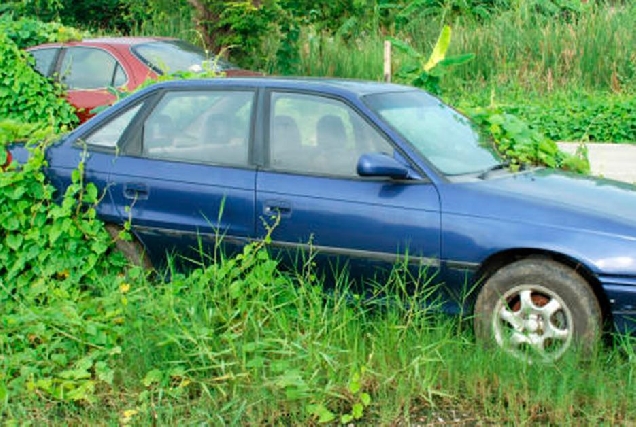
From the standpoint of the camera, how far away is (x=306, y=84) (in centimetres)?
596

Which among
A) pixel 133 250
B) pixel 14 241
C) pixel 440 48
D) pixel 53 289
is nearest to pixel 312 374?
pixel 53 289

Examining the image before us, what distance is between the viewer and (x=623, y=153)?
12930 millimetres

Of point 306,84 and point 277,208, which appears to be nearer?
point 277,208

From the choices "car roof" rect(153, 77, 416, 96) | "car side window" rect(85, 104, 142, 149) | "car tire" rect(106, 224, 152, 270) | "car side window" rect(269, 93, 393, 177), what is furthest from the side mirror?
"car side window" rect(85, 104, 142, 149)

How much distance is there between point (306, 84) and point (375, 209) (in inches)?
40.4

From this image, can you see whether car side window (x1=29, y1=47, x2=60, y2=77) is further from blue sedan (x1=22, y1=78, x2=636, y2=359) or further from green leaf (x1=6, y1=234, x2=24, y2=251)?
green leaf (x1=6, y1=234, x2=24, y2=251)

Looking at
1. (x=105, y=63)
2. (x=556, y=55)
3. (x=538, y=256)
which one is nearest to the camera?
(x=538, y=256)

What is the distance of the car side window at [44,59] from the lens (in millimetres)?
12195

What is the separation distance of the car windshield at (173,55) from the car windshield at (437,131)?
5.57 m

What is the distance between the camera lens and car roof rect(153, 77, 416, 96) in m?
5.90

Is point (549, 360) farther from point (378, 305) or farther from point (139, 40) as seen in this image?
point (139, 40)

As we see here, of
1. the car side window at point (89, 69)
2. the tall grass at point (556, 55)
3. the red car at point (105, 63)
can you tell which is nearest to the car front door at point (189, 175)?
the red car at point (105, 63)

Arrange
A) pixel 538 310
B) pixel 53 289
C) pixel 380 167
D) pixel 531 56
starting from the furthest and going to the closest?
pixel 531 56 → pixel 53 289 → pixel 380 167 → pixel 538 310

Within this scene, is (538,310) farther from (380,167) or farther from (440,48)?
(440,48)
